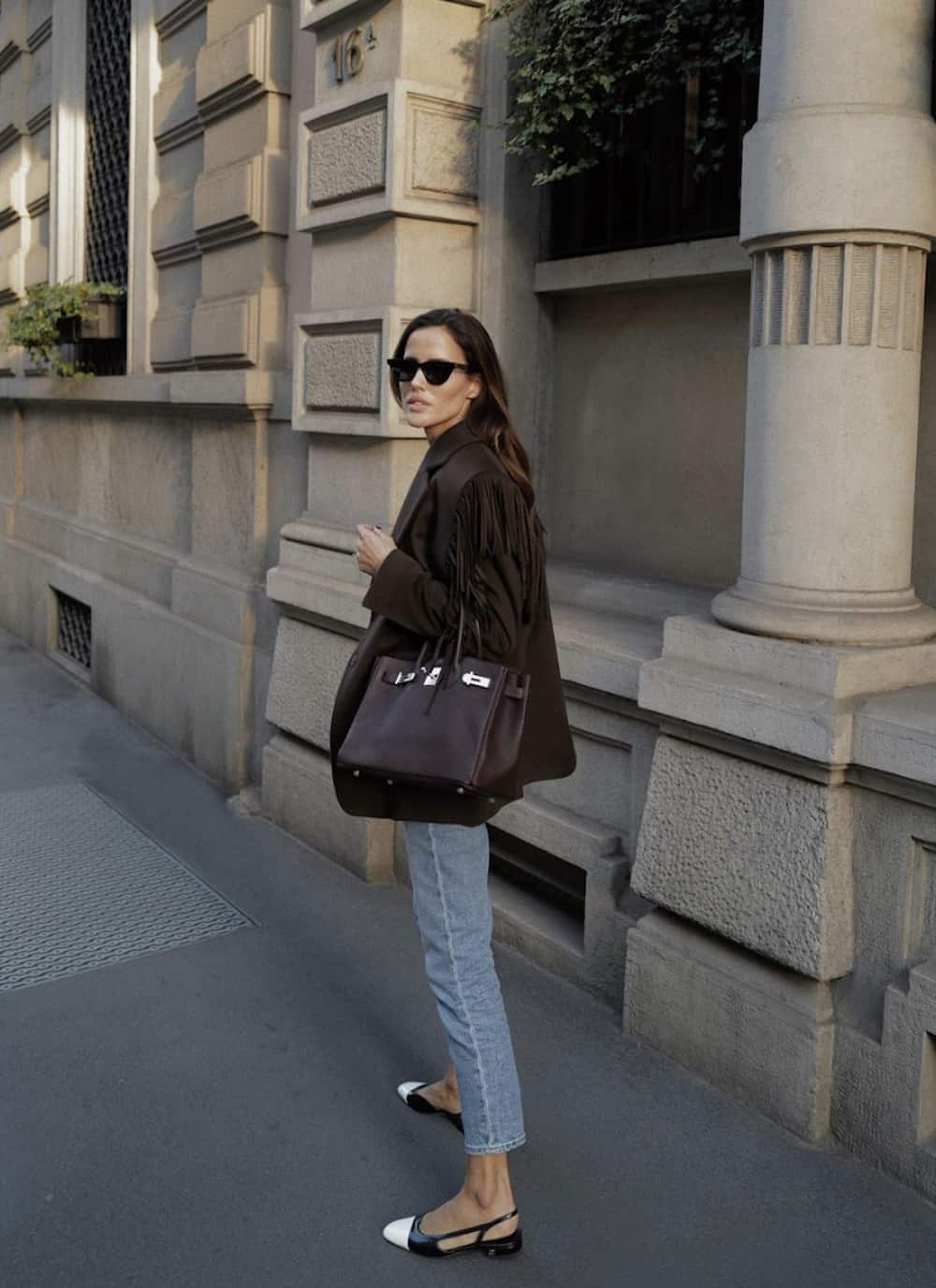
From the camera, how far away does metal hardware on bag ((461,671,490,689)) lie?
115 inches

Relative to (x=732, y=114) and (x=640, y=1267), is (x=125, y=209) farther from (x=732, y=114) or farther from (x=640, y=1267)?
(x=640, y=1267)

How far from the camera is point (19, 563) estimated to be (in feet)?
36.4

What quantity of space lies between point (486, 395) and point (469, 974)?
50.0 inches

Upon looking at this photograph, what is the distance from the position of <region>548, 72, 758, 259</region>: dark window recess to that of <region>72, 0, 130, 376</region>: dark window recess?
4.72 m

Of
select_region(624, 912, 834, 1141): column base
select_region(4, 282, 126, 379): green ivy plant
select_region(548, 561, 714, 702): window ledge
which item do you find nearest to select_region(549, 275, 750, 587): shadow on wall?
select_region(548, 561, 714, 702): window ledge

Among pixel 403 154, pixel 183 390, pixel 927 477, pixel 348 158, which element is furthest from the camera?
pixel 183 390

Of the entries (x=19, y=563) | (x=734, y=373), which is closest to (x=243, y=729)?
(x=734, y=373)

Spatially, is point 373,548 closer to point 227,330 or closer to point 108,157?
point 227,330

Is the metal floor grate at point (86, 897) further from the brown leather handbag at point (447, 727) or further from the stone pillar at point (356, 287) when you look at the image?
the brown leather handbag at point (447, 727)

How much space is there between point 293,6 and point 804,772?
457cm

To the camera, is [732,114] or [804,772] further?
[732,114]

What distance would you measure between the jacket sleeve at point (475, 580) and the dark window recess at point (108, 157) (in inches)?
272

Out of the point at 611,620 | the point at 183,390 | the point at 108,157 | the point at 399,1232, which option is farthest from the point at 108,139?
the point at 399,1232

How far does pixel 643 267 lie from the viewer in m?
4.99
